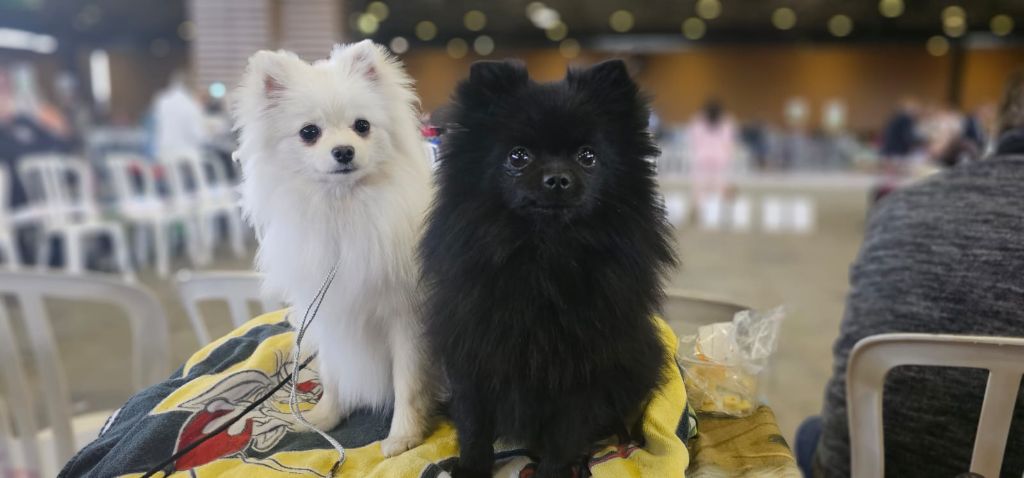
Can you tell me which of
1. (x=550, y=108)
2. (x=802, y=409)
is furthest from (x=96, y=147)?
(x=550, y=108)

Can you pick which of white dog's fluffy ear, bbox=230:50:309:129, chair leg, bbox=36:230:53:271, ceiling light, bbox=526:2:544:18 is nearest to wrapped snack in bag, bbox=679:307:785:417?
white dog's fluffy ear, bbox=230:50:309:129

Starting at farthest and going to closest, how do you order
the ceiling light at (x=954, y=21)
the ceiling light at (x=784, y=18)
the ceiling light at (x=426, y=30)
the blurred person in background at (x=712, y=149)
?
1. the ceiling light at (x=426, y=30)
2. the ceiling light at (x=784, y=18)
3. the ceiling light at (x=954, y=21)
4. the blurred person in background at (x=712, y=149)

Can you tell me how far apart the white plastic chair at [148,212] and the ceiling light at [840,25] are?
15998mm

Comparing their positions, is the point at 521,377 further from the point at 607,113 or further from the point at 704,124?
the point at 704,124

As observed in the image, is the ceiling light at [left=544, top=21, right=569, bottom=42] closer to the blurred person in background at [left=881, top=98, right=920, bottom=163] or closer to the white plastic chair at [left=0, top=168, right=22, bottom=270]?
the blurred person in background at [left=881, top=98, right=920, bottom=163]

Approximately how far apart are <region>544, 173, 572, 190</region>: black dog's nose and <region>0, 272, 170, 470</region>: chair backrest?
117 centimetres

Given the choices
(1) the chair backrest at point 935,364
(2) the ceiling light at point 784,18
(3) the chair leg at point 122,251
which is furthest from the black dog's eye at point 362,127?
(2) the ceiling light at point 784,18

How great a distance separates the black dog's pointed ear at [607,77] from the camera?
96cm

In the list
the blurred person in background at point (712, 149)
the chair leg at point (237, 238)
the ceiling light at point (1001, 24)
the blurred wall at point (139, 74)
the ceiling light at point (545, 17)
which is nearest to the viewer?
the chair leg at point (237, 238)

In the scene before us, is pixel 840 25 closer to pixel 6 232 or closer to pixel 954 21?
pixel 954 21

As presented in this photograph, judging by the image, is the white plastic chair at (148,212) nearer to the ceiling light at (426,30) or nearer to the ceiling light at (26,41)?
the ceiling light at (426,30)

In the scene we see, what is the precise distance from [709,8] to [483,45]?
21.4 feet

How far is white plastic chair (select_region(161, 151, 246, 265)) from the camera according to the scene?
5.88 meters

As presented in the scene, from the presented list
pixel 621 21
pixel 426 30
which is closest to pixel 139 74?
pixel 426 30
